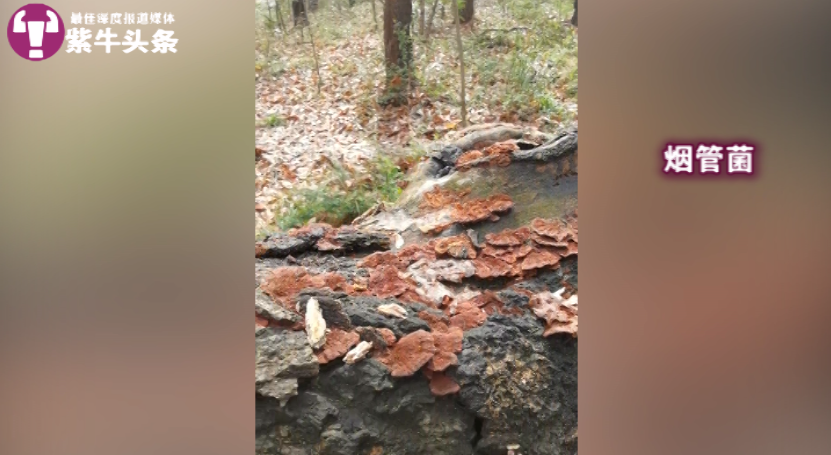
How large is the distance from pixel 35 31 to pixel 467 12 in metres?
1.88

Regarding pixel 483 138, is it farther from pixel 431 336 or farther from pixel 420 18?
pixel 431 336

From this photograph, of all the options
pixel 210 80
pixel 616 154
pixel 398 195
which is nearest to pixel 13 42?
pixel 210 80

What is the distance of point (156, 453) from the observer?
2496 millimetres

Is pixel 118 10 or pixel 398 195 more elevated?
pixel 118 10

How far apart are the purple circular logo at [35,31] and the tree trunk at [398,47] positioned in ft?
4.67

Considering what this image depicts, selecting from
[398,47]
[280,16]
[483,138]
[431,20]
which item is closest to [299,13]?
[280,16]

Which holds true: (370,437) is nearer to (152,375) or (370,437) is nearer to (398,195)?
(152,375)

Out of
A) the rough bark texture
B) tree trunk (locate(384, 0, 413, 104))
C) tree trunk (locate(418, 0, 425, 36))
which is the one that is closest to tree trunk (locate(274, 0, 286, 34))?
tree trunk (locate(384, 0, 413, 104))

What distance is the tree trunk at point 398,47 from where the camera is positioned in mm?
2965

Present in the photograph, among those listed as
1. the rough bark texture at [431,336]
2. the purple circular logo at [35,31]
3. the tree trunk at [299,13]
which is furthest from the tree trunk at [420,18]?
the purple circular logo at [35,31]

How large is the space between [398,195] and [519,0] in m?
1.08

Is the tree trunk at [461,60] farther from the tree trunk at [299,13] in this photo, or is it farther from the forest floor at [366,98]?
the tree trunk at [299,13]

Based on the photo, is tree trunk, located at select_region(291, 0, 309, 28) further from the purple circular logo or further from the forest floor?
the purple circular logo

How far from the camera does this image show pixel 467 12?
9.58 feet
